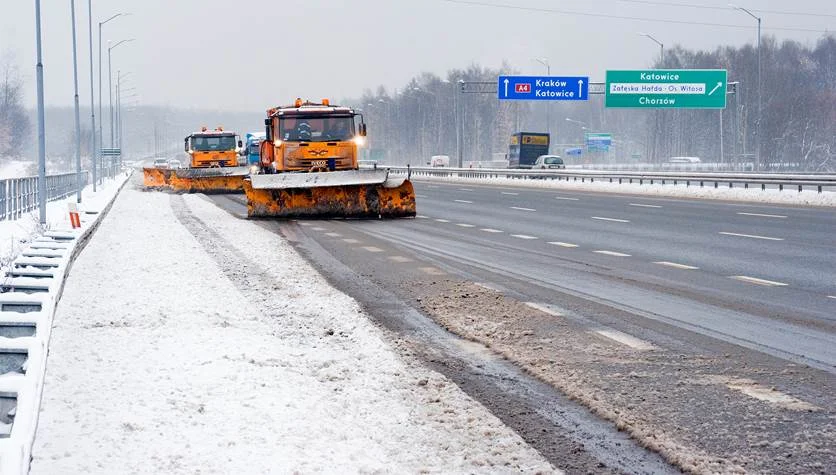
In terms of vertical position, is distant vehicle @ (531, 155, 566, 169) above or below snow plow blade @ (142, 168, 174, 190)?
above

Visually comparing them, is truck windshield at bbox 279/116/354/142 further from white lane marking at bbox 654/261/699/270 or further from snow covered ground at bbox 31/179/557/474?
snow covered ground at bbox 31/179/557/474

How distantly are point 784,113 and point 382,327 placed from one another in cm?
9418

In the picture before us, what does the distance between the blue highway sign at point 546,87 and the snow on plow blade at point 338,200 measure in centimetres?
3738

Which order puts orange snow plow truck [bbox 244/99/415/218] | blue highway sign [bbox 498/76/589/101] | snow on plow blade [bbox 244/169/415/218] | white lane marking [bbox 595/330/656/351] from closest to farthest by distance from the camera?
white lane marking [bbox 595/330/656/351] < orange snow plow truck [bbox 244/99/415/218] < snow on plow blade [bbox 244/169/415/218] < blue highway sign [bbox 498/76/589/101]

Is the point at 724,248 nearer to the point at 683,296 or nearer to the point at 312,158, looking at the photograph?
the point at 683,296

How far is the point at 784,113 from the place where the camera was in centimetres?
9500

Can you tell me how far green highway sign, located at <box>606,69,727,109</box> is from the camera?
2143 inches

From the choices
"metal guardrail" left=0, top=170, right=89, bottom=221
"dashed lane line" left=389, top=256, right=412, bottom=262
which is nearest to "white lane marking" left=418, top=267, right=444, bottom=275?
"dashed lane line" left=389, top=256, right=412, bottom=262

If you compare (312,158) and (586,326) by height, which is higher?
(312,158)

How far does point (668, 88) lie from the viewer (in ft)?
180

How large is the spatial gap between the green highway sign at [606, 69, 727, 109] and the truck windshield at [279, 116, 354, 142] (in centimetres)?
3319

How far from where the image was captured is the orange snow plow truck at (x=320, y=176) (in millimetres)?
22511

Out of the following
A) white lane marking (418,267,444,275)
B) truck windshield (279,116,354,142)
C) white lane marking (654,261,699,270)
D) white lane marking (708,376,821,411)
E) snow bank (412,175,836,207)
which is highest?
truck windshield (279,116,354,142)

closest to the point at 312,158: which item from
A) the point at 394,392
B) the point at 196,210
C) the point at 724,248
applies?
the point at 196,210
